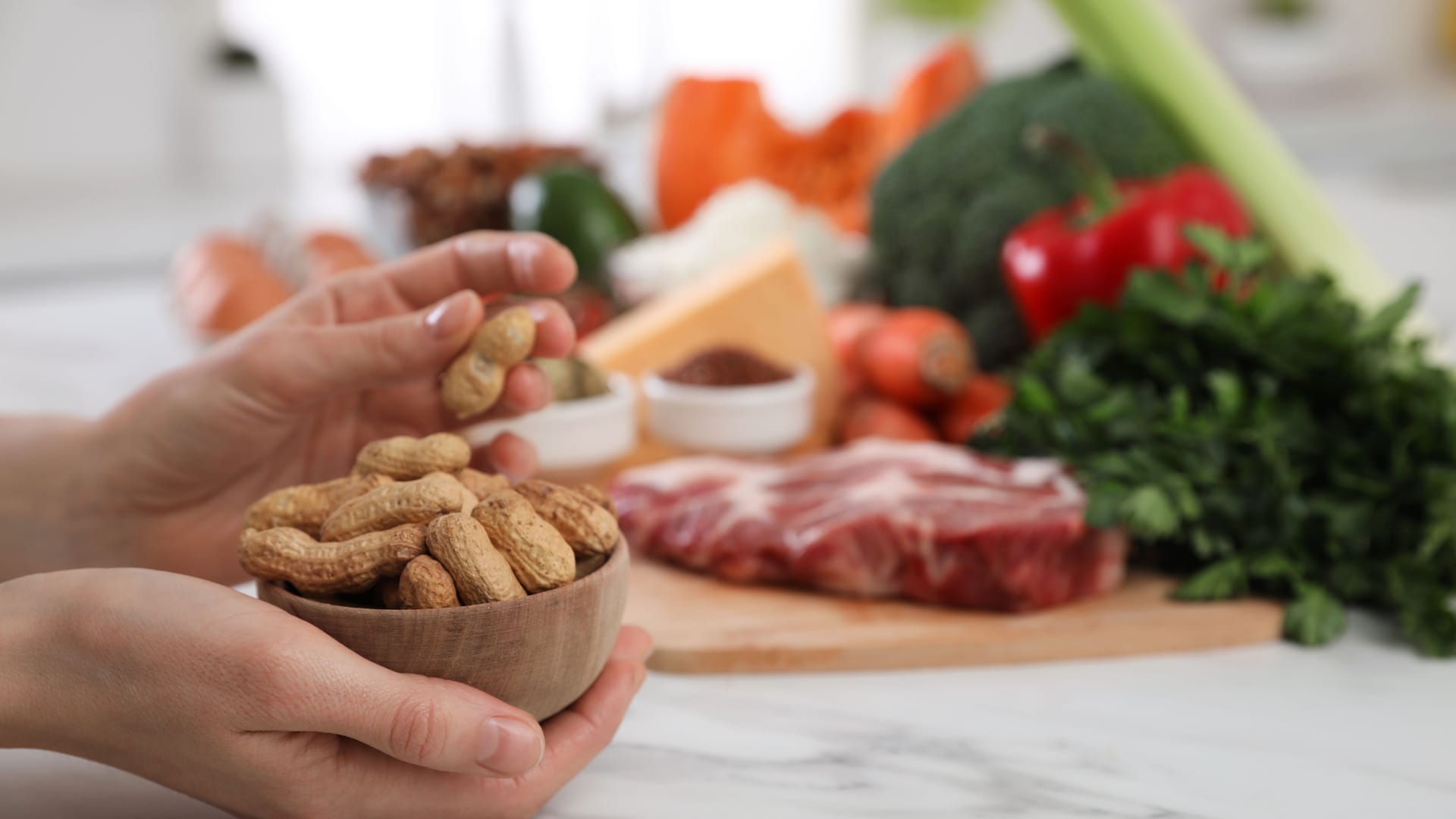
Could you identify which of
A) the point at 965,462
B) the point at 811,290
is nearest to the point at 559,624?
the point at 965,462

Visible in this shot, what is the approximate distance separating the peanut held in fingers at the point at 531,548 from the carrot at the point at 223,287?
1.00m

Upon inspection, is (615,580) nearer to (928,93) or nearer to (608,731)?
(608,731)

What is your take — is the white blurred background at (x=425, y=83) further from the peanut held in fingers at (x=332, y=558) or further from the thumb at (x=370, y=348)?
the peanut held in fingers at (x=332, y=558)

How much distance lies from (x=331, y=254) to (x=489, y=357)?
0.93 m

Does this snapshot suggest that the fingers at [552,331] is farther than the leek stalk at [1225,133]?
No

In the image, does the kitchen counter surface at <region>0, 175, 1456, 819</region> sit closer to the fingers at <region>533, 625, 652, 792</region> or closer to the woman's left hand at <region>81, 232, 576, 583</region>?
the fingers at <region>533, 625, 652, 792</region>

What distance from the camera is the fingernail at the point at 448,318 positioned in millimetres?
742

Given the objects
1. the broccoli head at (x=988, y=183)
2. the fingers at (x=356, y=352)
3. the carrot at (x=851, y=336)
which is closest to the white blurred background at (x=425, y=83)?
the broccoli head at (x=988, y=183)

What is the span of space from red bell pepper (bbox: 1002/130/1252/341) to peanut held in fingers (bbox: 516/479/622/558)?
761 millimetres

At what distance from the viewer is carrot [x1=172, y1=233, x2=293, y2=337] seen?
1.52 meters

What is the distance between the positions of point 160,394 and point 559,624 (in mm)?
359

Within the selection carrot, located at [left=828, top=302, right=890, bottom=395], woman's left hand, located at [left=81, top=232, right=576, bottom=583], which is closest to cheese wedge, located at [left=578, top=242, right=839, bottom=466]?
carrot, located at [left=828, top=302, right=890, bottom=395]

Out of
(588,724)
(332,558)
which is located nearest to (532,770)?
(588,724)

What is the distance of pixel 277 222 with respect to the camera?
5.98 ft
